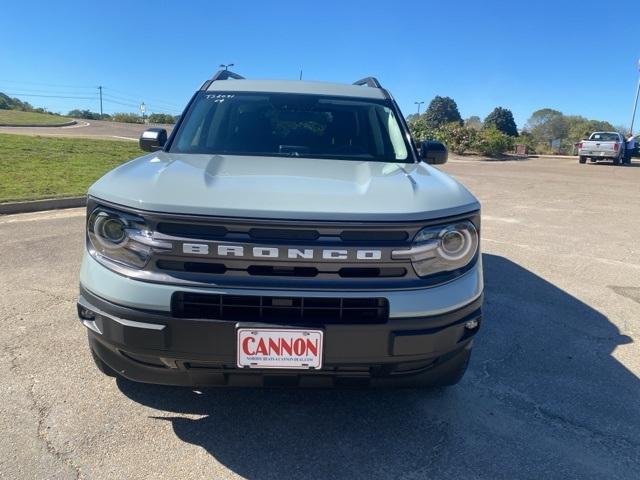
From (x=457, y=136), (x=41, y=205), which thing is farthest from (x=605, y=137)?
(x=41, y=205)

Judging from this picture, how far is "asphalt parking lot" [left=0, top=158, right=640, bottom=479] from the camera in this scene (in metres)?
2.43

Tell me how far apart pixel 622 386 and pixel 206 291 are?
2.75 metres

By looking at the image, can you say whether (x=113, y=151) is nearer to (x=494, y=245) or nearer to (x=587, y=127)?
(x=494, y=245)

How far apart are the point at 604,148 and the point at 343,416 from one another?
29.0 meters

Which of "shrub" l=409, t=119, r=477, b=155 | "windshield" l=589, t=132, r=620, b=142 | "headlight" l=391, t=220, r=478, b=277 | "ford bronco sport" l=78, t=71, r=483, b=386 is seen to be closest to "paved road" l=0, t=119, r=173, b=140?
"shrub" l=409, t=119, r=477, b=155

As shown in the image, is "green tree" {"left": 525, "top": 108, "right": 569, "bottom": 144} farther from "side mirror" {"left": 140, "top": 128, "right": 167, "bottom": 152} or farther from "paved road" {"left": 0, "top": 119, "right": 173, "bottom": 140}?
"side mirror" {"left": 140, "top": 128, "right": 167, "bottom": 152}

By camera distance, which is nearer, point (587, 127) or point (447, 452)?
point (447, 452)

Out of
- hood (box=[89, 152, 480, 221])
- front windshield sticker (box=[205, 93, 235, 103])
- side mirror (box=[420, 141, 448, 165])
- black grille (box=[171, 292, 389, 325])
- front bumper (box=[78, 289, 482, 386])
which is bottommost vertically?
front bumper (box=[78, 289, 482, 386])

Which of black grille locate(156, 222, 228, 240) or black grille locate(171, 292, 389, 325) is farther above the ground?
black grille locate(156, 222, 228, 240)

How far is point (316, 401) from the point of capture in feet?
9.71

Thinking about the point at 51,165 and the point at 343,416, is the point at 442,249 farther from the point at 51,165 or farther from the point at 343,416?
the point at 51,165

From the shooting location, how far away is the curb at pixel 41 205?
775 cm

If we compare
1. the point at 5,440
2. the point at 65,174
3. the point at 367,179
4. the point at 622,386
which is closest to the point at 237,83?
the point at 367,179

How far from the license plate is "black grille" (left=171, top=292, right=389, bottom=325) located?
0.05 m
